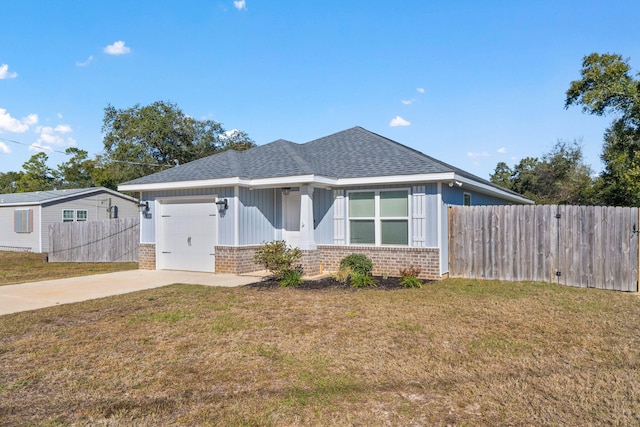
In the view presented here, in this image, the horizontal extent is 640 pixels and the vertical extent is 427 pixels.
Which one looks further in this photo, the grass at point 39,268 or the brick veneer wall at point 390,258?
the grass at point 39,268

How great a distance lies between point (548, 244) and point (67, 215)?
967 inches

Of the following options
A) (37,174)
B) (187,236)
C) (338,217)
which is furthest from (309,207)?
(37,174)

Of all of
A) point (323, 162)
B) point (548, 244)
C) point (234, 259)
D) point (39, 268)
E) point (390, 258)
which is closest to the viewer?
point (548, 244)

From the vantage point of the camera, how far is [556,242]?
10.3 metres

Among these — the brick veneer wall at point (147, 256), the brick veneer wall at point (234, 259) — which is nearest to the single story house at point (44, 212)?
the brick veneer wall at point (147, 256)

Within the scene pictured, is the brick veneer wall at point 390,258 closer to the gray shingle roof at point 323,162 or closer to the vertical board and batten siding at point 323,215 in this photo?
the vertical board and batten siding at point 323,215

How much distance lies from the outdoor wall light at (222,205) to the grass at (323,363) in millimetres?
4395

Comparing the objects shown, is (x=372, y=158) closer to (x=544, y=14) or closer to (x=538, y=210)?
(x=538, y=210)

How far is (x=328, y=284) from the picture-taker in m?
10.3

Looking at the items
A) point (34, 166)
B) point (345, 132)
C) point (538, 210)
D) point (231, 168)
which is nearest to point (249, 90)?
point (345, 132)

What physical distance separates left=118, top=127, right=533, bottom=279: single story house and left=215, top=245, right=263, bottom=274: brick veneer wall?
1.1 inches

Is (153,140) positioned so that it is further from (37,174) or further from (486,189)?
(486,189)

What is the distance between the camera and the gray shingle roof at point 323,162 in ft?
38.2

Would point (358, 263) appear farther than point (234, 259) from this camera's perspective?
No
